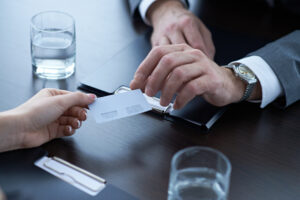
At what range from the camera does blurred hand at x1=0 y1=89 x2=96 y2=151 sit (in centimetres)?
96

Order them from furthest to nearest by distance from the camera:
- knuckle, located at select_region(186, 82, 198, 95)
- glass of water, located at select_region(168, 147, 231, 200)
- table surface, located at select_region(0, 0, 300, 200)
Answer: knuckle, located at select_region(186, 82, 198, 95) < table surface, located at select_region(0, 0, 300, 200) < glass of water, located at select_region(168, 147, 231, 200)

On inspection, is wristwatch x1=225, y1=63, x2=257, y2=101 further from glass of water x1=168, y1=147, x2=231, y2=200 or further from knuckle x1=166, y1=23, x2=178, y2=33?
glass of water x1=168, y1=147, x2=231, y2=200

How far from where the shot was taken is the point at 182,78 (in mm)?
1085

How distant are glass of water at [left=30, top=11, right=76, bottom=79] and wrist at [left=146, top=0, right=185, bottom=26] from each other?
1.25 feet

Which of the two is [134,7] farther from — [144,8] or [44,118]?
[44,118]

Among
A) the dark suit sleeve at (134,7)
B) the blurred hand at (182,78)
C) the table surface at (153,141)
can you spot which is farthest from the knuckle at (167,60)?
the dark suit sleeve at (134,7)

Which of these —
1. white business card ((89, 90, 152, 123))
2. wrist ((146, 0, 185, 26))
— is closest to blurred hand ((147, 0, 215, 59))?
wrist ((146, 0, 185, 26))

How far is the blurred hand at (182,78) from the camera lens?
1.08 metres

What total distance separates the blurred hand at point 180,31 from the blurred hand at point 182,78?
0.21 metres

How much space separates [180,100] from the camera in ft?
3.56

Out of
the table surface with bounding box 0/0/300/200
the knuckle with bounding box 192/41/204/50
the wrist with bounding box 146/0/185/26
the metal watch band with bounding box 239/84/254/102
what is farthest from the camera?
the wrist with bounding box 146/0/185/26

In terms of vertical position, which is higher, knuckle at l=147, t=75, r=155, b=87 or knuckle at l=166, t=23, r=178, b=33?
knuckle at l=166, t=23, r=178, b=33

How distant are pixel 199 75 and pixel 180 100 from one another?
0.09 m

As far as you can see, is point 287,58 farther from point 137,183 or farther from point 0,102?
point 0,102
